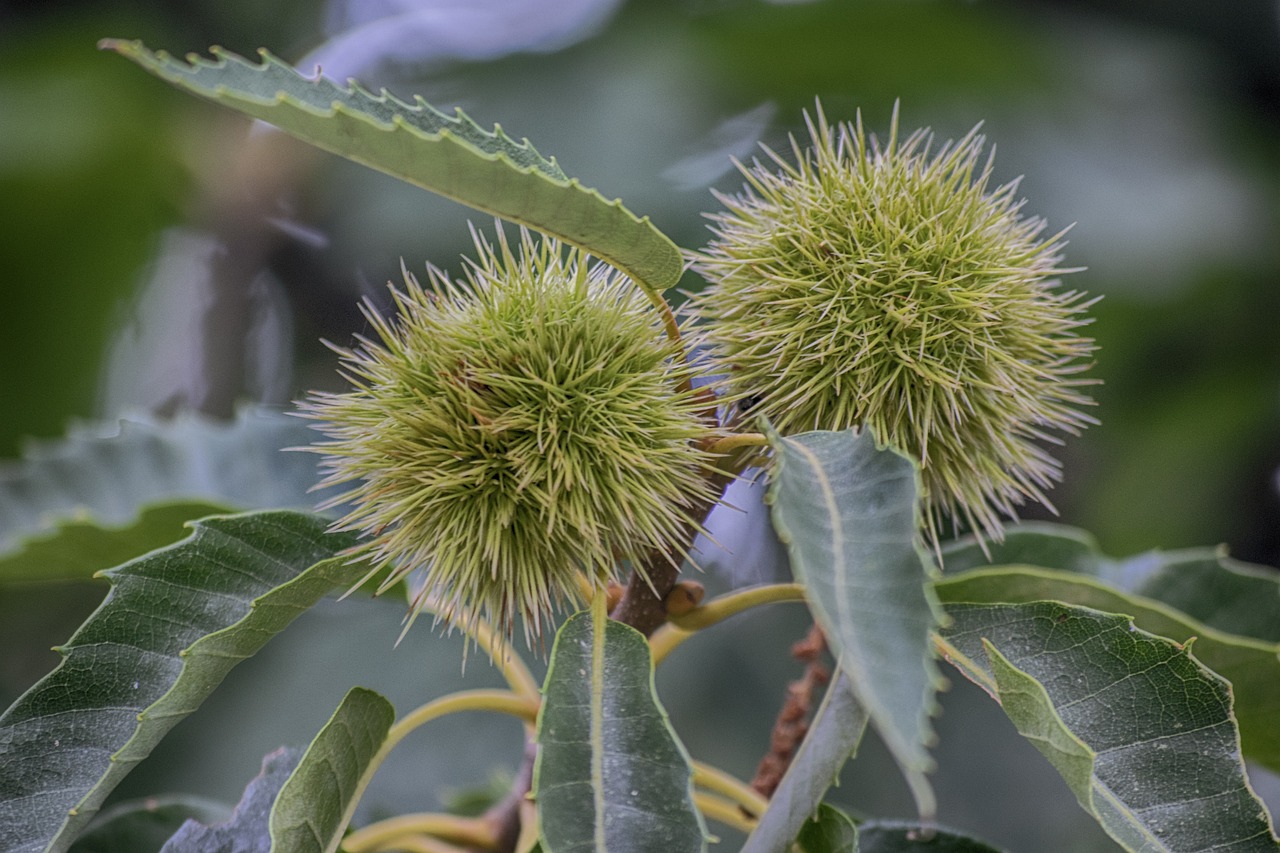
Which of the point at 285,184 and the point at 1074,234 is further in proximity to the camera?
the point at 285,184

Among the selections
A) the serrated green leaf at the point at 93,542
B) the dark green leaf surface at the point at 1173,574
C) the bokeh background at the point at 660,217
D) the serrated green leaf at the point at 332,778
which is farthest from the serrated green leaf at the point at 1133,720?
the bokeh background at the point at 660,217

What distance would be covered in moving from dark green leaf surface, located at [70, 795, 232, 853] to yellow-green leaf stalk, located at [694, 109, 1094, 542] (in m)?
0.79

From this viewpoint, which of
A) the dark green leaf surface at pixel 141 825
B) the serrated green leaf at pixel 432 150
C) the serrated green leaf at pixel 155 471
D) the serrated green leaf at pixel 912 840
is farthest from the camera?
the serrated green leaf at pixel 155 471

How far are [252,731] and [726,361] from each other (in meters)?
1.96

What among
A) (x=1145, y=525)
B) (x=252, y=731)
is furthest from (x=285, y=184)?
(x=1145, y=525)

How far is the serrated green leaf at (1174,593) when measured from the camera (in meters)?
1.04

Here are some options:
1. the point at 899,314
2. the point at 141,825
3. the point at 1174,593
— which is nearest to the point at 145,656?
the point at 141,825

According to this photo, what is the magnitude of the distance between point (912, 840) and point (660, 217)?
183 cm

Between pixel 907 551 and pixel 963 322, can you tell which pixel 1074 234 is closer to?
pixel 963 322

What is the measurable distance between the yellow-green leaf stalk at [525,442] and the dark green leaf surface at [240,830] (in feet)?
0.82

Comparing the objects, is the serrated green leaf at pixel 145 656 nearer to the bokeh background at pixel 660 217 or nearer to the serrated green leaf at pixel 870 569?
the serrated green leaf at pixel 870 569

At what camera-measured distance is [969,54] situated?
3281 mm

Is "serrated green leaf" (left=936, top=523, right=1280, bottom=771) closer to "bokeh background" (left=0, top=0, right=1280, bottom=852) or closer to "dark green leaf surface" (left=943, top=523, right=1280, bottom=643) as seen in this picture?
"dark green leaf surface" (left=943, top=523, right=1280, bottom=643)

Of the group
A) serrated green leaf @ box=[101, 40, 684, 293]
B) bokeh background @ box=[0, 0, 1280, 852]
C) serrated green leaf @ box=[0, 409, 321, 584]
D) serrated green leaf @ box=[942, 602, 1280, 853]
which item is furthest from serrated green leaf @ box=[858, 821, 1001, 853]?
bokeh background @ box=[0, 0, 1280, 852]
